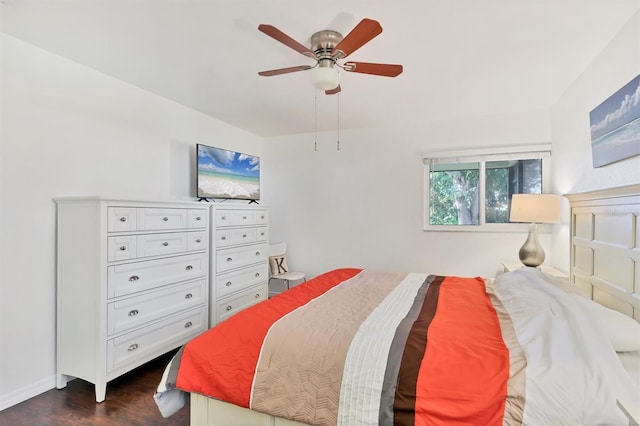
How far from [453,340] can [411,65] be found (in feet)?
6.50

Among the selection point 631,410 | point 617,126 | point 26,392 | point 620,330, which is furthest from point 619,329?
point 26,392

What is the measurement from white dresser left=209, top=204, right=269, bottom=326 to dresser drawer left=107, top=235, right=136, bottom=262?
852 millimetres

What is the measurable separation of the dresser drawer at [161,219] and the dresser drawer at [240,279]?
72cm

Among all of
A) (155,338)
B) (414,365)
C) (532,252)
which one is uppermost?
(532,252)

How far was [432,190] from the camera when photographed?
12.9ft

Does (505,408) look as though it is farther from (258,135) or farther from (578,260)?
(258,135)

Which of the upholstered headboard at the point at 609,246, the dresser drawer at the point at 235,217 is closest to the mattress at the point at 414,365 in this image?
the upholstered headboard at the point at 609,246

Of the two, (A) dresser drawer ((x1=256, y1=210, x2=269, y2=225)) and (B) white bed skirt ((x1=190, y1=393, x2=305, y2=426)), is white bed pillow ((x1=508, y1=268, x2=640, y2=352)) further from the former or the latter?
(A) dresser drawer ((x1=256, y1=210, x2=269, y2=225))

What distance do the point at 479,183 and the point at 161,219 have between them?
3.40m

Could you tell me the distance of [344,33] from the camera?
6.57 feet

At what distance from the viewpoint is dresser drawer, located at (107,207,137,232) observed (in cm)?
220

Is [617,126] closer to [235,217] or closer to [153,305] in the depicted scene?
[235,217]

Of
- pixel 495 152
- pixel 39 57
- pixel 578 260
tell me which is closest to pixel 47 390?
pixel 39 57

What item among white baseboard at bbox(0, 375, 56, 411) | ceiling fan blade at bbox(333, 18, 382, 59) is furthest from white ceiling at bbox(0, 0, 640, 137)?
white baseboard at bbox(0, 375, 56, 411)
